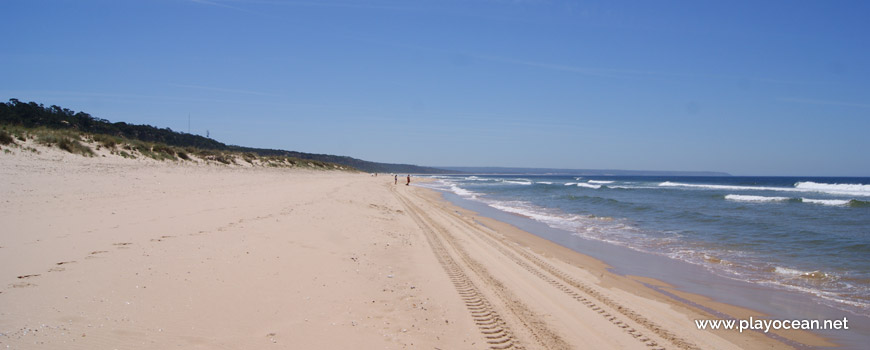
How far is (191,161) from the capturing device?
102ft

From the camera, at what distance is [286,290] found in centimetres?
508

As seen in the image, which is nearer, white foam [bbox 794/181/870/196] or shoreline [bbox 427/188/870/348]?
shoreline [bbox 427/188/870/348]

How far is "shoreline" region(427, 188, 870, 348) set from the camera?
552 cm

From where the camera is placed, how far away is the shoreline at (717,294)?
18.1 feet

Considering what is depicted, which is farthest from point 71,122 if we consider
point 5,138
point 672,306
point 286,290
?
point 672,306

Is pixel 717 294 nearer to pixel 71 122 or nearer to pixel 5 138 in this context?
pixel 5 138

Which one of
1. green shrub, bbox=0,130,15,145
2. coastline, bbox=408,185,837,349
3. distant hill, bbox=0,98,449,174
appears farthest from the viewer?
distant hill, bbox=0,98,449,174

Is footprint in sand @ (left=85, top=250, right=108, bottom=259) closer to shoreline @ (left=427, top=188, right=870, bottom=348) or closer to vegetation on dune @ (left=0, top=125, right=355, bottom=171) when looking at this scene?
shoreline @ (left=427, top=188, right=870, bottom=348)

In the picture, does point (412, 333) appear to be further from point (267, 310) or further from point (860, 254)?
point (860, 254)

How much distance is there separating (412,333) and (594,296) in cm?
314

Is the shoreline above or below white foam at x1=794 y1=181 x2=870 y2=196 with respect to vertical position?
below

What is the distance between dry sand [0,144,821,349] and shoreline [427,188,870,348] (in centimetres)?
24

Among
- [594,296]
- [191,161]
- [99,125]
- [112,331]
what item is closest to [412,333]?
[112,331]

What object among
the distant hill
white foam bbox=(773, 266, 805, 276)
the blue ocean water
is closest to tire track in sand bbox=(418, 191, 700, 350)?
the blue ocean water
